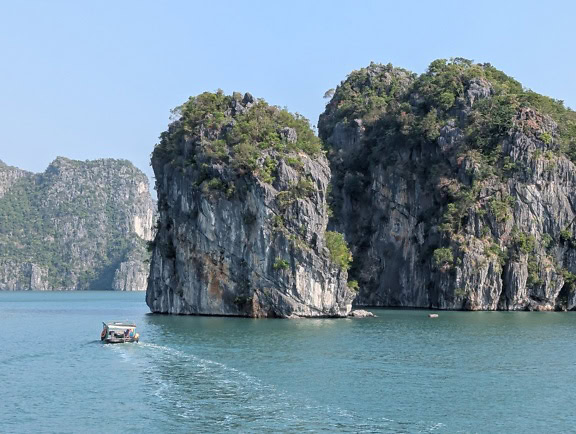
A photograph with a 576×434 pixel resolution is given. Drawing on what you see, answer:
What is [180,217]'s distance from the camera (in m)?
90.4

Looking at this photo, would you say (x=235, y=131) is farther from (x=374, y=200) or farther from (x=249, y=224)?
(x=374, y=200)

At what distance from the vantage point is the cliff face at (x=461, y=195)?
104 metres

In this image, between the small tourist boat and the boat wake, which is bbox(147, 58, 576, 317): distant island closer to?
the small tourist boat

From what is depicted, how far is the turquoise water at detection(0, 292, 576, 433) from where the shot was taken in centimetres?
3622

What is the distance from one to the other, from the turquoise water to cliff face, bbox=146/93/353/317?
1002 centimetres

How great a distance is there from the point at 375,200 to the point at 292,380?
254ft

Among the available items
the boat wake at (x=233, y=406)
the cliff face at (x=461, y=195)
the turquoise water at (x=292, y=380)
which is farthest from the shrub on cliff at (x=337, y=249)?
the boat wake at (x=233, y=406)

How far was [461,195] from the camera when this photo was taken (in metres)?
106

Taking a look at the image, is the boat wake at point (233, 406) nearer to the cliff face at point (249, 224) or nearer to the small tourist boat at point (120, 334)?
the small tourist boat at point (120, 334)

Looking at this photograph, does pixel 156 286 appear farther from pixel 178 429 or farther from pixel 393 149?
pixel 178 429

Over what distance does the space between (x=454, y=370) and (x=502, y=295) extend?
57154 mm

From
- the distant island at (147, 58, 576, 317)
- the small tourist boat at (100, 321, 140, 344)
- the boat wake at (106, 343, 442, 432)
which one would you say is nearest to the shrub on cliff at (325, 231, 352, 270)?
the distant island at (147, 58, 576, 317)

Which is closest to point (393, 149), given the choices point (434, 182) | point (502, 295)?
point (434, 182)

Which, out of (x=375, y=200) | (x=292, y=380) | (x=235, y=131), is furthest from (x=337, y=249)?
(x=292, y=380)
